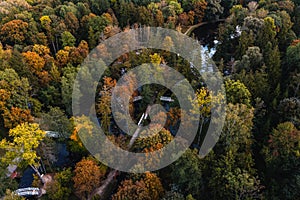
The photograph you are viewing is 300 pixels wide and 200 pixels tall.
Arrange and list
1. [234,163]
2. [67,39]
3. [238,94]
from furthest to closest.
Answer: [67,39] → [238,94] → [234,163]

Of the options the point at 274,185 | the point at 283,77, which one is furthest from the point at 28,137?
the point at 283,77

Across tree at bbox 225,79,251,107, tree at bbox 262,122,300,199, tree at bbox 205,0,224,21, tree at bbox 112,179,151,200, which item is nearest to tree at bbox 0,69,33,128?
tree at bbox 112,179,151,200

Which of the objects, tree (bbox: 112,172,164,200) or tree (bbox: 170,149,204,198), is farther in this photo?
tree (bbox: 170,149,204,198)

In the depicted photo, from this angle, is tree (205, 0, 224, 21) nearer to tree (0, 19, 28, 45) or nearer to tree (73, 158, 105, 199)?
tree (0, 19, 28, 45)

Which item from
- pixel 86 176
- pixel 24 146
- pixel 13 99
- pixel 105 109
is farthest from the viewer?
pixel 13 99

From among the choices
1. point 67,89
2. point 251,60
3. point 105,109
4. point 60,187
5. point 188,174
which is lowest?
point 60,187

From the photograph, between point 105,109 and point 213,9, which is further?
point 213,9

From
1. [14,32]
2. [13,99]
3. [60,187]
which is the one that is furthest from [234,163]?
[14,32]

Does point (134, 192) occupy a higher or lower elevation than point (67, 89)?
lower

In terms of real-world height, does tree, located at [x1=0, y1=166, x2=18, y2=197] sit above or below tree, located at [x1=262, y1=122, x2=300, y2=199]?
below

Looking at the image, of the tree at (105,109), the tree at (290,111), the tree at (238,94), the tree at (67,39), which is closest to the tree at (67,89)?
the tree at (105,109)

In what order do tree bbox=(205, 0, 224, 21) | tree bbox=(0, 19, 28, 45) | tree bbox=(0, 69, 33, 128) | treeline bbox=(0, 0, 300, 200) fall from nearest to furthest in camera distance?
treeline bbox=(0, 0, 300, 200), tree bbox=(0, 69, 33, 128), tree bbox=(0, 19, 28, 45), tree bbox=(205, 0, 224, 21)

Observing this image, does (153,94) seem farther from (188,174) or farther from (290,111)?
(290,111)
